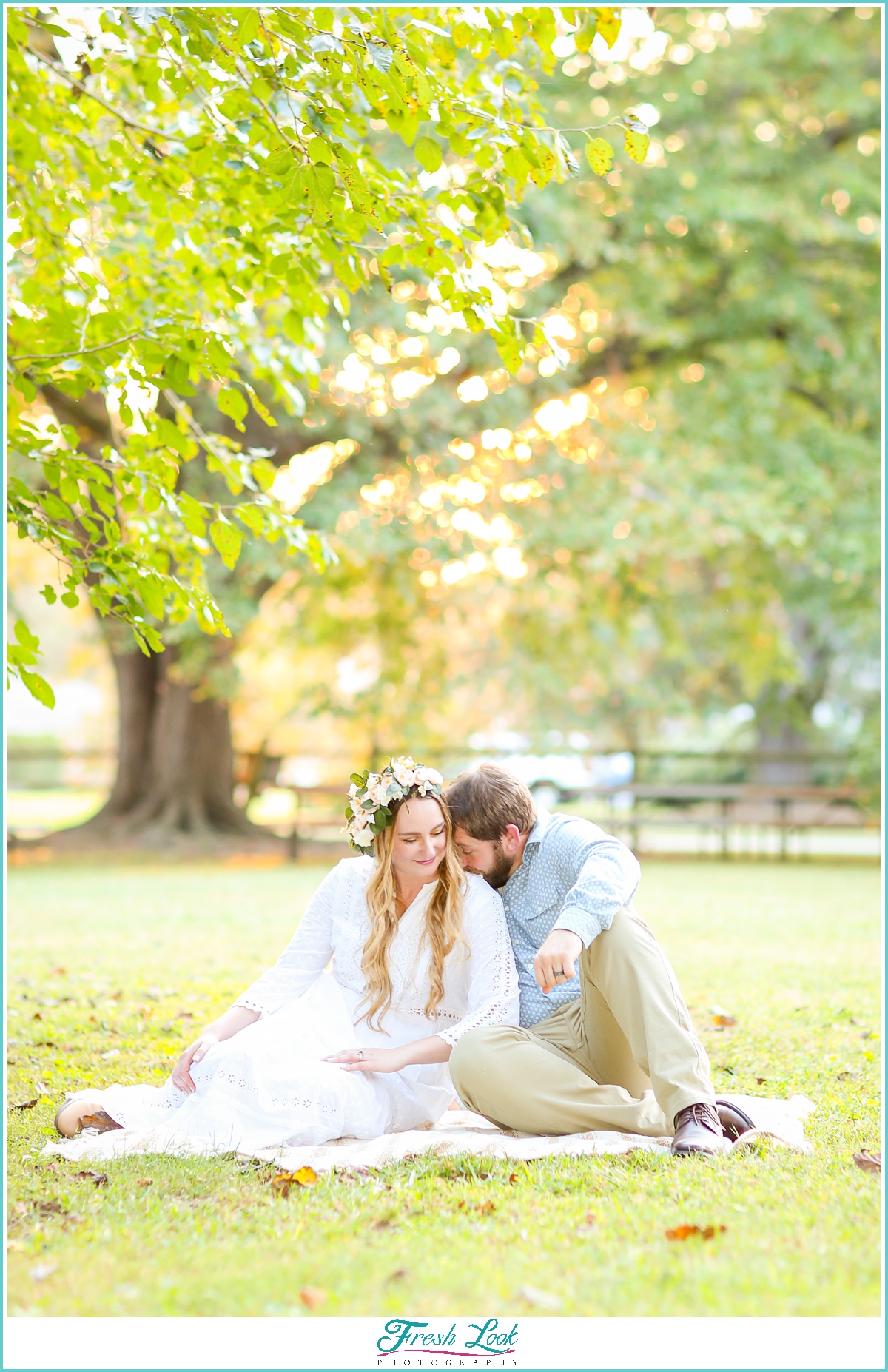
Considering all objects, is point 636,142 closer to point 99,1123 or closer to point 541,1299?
point 541,1299

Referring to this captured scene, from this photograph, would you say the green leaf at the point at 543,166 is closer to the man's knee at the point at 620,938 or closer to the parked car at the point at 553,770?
the man's knee at the point at 620,938

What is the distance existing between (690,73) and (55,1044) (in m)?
11.2

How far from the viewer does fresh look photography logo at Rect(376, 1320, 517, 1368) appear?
207 centimetres

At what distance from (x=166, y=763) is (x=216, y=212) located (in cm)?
1048

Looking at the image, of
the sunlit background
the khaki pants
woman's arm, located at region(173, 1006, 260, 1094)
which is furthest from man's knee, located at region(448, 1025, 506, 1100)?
the sunlit background

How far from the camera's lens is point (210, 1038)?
10.6ft

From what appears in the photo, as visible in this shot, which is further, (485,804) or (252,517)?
(252,517)

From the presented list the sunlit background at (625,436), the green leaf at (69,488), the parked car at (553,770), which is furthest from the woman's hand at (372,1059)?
the parked car at (553,770)

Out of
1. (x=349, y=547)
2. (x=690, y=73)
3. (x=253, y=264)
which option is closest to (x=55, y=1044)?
(x=253, y=264)

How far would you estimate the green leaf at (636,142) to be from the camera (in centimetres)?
312

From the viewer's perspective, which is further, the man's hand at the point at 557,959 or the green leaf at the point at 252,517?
the green leaf at the point at 252,517

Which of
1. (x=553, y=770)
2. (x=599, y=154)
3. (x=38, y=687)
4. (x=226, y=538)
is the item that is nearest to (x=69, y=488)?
(x=226, y=538)

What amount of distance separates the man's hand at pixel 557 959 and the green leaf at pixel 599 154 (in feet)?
6.80

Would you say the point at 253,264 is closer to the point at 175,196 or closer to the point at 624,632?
the point at 175,196
